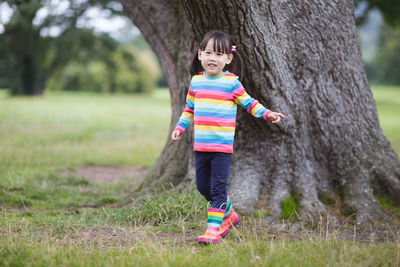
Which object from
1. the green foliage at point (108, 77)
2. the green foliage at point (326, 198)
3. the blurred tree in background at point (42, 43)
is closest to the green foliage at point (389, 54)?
the green foliage at point (108, 77)

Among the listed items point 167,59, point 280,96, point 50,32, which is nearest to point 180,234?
point 280,96

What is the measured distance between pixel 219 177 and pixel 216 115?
1.70 feet

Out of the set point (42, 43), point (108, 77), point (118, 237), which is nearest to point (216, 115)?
point (118, 237)

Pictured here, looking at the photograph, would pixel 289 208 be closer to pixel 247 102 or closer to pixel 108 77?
pixel 247 102

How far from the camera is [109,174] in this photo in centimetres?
719

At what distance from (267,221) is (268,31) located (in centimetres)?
188

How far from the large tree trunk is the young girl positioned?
67 cm

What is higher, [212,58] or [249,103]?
[212,58]

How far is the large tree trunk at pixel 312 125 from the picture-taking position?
4.30 m

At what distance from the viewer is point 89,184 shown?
6.30 meters

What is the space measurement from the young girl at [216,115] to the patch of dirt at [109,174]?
2.96m

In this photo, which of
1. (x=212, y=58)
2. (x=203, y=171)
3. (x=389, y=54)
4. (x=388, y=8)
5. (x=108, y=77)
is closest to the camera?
(x=212, y=58)

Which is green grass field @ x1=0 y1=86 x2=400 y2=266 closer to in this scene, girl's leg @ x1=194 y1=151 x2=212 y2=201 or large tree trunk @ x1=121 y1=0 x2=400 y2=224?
girl's leg @ x1=194 y1=151 x2=212 y2=201

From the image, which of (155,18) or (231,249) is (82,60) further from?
(231,249)
